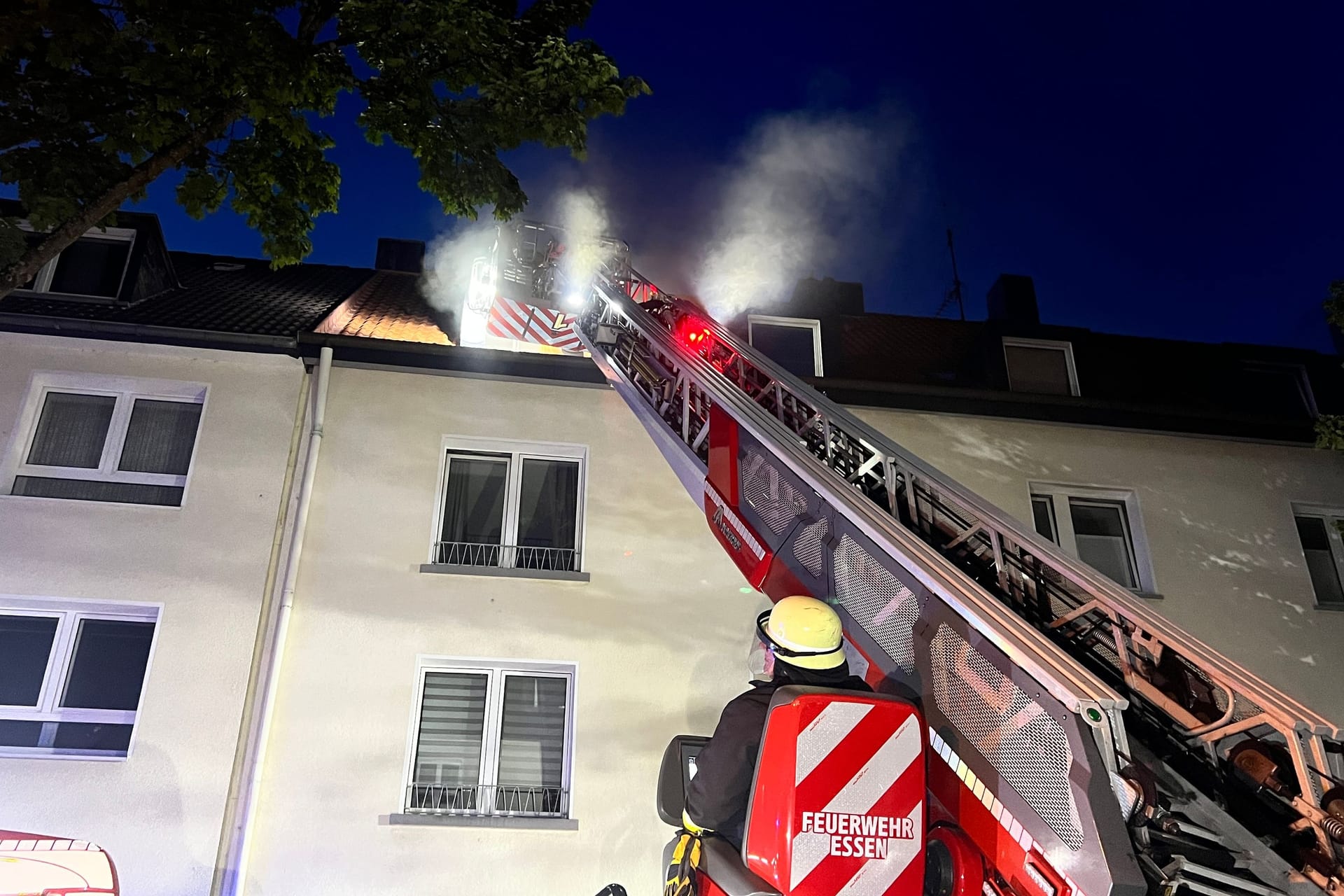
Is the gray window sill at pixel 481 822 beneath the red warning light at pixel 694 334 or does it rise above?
beneath

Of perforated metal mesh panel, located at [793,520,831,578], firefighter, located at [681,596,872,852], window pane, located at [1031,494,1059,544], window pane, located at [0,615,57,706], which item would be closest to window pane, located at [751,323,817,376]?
window pane, located at [1031,494,1059,544]

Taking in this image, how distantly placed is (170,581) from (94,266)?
436cm

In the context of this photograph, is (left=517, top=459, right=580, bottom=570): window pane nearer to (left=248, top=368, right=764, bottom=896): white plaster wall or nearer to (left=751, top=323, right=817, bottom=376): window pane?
(left=248, top=368, right=764, bottom=896): white plaster wall

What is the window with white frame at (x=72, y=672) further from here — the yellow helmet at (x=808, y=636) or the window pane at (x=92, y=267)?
the yellow helmet at (x=808, y=636)

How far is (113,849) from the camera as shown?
267 inches

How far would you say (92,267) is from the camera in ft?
32.2

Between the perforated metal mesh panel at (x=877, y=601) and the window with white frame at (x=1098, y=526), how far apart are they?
5606 mm

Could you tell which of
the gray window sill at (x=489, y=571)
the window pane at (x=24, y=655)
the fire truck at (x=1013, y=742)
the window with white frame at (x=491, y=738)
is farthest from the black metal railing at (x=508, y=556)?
the fire truck at (x=1013, y=742)

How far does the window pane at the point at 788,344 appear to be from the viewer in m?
10.5

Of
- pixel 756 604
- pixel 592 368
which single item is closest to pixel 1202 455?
pixel 756 604

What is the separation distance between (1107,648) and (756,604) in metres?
4.65

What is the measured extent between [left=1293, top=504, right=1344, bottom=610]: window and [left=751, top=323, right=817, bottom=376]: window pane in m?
5.40

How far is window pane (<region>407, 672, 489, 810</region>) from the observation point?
7.34m

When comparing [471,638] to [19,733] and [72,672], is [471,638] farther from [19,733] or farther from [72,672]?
[19,733]
